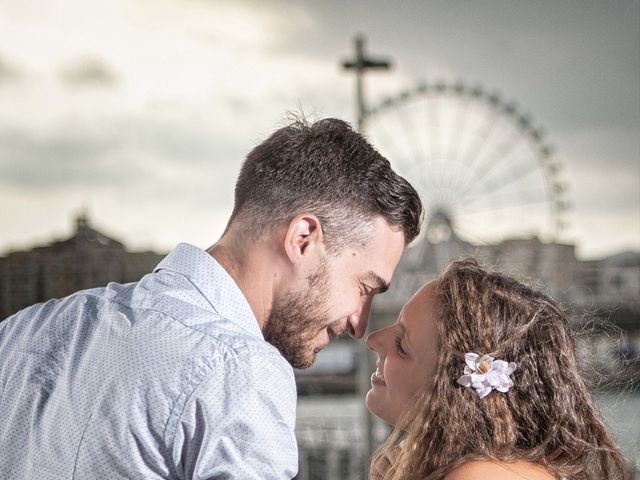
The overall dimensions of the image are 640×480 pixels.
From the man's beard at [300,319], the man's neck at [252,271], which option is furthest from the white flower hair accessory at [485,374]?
the man's neck at [252,271]

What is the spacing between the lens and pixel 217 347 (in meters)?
1.04

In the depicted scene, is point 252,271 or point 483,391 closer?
point 252,271

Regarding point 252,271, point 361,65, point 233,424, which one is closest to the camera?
point 233,424

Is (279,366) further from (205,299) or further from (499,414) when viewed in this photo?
(499,414)

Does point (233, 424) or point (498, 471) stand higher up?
point (233, 424)

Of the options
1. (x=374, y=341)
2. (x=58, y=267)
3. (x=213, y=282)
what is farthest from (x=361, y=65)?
(x=58, y=267)

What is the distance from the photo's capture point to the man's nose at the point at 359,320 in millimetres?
1492

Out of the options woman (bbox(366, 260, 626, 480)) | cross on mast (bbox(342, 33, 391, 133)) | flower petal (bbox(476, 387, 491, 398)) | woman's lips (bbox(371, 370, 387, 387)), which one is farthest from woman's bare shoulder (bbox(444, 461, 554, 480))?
cross on mast (bbox(342, 33, 391, 133))

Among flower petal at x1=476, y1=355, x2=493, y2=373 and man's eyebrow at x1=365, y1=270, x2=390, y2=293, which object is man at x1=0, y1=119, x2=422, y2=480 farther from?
flower petal at x1=476, y1=355, x2=493, y2=373

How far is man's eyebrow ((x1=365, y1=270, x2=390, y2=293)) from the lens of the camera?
148cm

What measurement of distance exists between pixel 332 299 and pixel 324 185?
18 centimetres

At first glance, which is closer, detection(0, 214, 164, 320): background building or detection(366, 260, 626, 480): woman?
detection(366, 260, 626, 480): woman

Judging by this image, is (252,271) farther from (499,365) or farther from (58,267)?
(58,267)

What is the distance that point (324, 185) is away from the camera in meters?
1.42
